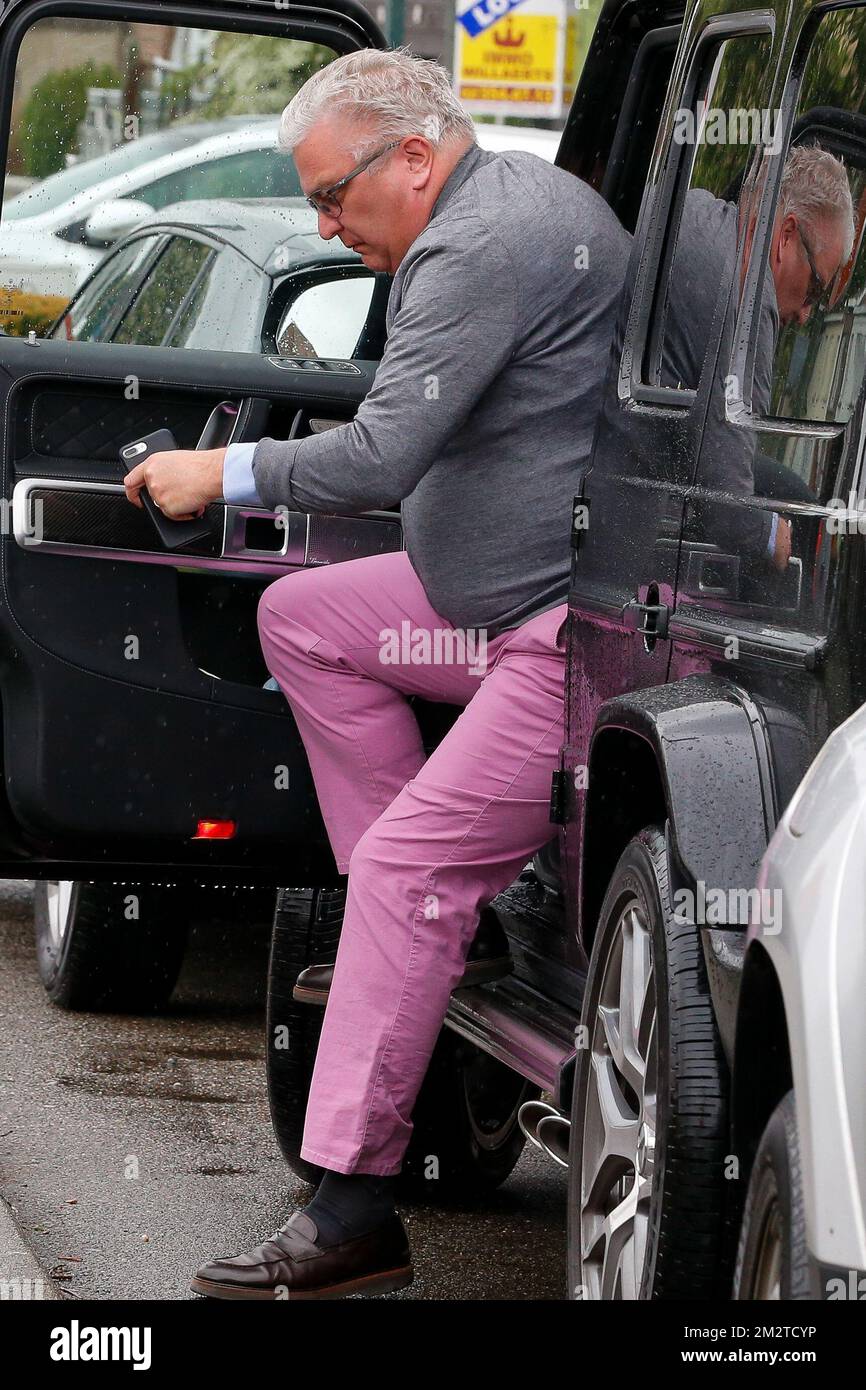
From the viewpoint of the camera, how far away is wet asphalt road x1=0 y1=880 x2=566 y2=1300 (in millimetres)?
4059

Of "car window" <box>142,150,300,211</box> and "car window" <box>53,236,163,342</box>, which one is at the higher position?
"car window" <box>142,150,300,211</box>

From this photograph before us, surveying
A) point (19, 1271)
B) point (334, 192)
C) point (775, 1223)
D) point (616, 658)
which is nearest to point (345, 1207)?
point (19, 1271)

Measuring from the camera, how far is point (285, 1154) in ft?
14.9

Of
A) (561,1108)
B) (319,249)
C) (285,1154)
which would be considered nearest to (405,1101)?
(561,1108)

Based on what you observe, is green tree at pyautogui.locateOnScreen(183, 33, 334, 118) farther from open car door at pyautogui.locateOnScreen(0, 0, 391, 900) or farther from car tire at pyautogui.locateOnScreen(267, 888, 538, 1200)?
car tire at pyautogui.locateOnScreen(267, 888, 538, 1200)

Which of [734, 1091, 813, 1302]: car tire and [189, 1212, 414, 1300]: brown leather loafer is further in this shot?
[189, 1212, 414, 1300]: brown leather loafer

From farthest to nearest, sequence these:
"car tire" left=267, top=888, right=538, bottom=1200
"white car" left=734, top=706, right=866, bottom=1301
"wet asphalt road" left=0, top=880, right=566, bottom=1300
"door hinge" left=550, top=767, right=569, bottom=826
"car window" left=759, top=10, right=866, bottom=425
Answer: "car tire" left=267, top=888, right=538, bottom=1200 < "wet asphalt road" left=0, top=880, right=566, bottom=1300 < "door hinge" left=550, top=767, right=569, bottom=826 < "car window" left=759, top=10, right=866, bottom=425 < "white car" left=734, top=706, right=866, bottom=1301

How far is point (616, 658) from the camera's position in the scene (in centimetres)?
332

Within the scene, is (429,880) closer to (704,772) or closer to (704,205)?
(704,772)

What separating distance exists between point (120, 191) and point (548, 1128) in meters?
2.28

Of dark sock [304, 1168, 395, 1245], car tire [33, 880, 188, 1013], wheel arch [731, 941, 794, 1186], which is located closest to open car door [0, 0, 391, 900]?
dark sock [304, 1168, 395, 1245]

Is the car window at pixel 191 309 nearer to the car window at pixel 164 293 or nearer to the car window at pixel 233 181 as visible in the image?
the car window at pixel 164 293

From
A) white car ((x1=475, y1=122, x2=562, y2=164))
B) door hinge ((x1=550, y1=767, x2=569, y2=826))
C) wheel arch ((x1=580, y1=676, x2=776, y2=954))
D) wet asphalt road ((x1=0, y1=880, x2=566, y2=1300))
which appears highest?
white car ((x1=475, y1=122, x2=562, y2=164))

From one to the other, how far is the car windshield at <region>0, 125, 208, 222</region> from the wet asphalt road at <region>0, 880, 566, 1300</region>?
6.32 feet
